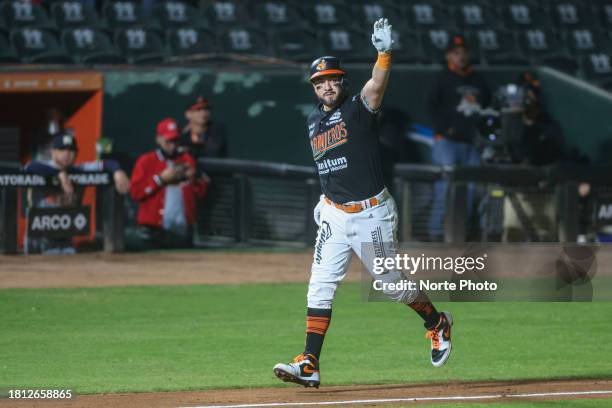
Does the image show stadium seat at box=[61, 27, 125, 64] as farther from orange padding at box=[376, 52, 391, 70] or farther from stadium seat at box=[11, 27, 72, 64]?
orange padding at box=[376, 52, 391, 70]

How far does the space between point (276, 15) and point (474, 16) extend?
339 centimetres

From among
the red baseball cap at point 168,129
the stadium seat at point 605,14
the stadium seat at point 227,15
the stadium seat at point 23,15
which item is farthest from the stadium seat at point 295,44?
the stadium seat at point 605,14

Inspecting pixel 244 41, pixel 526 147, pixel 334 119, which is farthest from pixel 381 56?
pixel 244 41

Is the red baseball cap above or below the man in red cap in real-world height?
above

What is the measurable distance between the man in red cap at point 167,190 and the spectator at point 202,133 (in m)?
0.26

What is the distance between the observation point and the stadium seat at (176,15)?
16891 mm

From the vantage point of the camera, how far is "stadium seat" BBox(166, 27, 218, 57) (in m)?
16.3

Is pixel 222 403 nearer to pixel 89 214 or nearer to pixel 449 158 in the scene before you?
pixel 89 214

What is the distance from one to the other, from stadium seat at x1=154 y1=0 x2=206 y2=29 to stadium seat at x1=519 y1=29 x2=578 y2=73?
5104mm

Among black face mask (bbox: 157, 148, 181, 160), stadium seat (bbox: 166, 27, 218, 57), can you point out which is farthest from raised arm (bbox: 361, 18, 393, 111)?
stadium seat (bbox: 166, 27, 218, 57)

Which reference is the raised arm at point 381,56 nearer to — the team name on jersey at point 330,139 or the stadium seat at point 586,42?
the team name on jersey at point 330,139

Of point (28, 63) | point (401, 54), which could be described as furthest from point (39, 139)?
point (401, 54)

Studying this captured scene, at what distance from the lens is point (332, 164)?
281 inches

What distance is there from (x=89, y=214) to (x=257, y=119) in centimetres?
268
